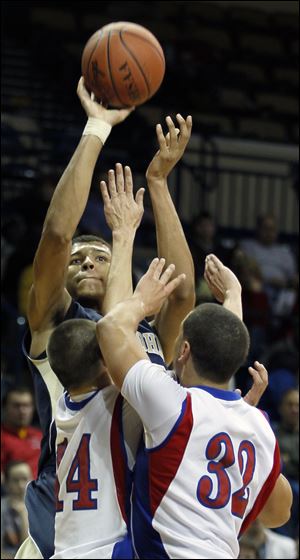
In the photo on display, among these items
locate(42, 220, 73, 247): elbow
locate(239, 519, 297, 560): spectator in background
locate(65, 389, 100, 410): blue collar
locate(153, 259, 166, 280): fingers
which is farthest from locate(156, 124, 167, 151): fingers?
locate(239, 519, 297, 560): spectator in background

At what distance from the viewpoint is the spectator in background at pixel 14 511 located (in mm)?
7625

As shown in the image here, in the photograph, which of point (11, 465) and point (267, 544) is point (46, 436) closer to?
point (11, 465)

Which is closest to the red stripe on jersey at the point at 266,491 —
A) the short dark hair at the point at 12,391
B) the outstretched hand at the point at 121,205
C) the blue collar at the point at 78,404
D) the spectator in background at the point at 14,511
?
the blue collar at the point at 78,404

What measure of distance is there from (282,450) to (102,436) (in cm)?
538

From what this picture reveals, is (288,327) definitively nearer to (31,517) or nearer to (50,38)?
(50,38)

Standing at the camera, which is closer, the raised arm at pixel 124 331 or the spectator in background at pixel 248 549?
the raised arm at pixel 124 331

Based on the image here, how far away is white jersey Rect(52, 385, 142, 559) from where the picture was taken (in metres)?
3.77

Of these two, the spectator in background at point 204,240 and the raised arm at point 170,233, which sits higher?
the raised arm at point 170,233

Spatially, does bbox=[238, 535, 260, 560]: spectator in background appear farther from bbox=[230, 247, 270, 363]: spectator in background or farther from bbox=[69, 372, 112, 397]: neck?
bbox=[69, 372, 112, 397]: neck

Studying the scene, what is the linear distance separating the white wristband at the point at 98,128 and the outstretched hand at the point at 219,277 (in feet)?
2.05

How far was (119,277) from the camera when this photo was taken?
4148mm

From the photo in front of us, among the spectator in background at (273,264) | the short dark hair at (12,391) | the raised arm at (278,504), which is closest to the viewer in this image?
the raised arm at (278,504)

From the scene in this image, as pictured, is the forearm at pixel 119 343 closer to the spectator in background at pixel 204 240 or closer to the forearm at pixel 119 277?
the forearm at pixel 119 277

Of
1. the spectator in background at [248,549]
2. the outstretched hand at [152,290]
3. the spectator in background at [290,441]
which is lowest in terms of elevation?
the spectator in background at [290,441]
